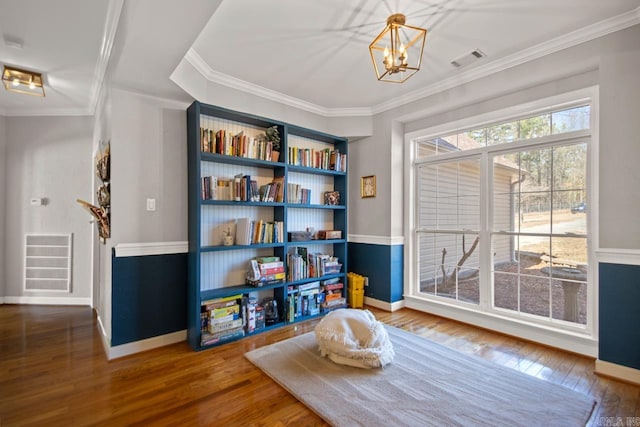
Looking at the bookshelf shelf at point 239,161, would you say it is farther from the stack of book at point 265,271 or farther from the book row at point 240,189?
the stack of book at point 265,271

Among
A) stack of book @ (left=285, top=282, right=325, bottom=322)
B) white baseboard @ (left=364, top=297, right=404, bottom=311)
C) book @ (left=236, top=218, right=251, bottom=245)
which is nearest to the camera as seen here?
book @ (left=236, top=218, right=251, bottom=245)

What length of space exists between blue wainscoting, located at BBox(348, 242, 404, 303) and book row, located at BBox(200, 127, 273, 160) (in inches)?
76.4

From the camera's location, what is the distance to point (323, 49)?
8.70 feet

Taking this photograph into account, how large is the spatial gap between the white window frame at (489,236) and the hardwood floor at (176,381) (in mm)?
144

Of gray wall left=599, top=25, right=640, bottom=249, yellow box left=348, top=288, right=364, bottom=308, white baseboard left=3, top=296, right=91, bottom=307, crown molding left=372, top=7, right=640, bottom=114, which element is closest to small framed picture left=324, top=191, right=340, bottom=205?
yellow box left=348, top=288, right=364, bottom=308

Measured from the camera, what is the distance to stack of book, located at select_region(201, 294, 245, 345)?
2756mm

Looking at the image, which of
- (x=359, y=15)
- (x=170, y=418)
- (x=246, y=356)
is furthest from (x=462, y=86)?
(x=170, y=418)

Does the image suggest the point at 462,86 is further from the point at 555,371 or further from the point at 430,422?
the point at 430,422

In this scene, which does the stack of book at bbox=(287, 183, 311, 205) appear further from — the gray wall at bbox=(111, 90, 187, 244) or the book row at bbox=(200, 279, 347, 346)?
the gray wall at bbox=(111, 90, 187, 244)

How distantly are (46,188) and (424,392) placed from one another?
5419mm

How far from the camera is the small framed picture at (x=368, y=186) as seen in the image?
4062mm

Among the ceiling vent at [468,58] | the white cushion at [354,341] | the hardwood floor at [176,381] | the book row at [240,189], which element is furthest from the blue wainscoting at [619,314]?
the book row at [240,189]

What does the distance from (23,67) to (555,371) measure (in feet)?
18.5

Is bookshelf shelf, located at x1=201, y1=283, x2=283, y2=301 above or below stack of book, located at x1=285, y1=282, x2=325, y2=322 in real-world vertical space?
above
